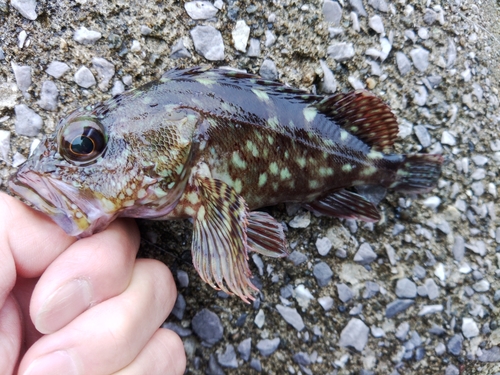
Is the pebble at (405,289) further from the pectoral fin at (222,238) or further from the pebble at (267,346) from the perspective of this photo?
the pectoral fin at (222,238)

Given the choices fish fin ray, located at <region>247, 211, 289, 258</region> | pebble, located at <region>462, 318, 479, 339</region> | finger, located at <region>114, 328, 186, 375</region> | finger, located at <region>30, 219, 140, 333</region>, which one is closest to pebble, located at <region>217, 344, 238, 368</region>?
finger, located at <region>114, 328, 186, 375</region>

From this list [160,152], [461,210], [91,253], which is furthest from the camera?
[461,210]

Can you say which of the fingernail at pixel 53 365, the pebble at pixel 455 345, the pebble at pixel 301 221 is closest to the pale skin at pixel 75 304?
the fingernail at pixel 53 365

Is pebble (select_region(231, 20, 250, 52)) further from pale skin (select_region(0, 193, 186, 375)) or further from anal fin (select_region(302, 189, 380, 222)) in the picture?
pale skin (select_region(0, 193, 186, 375))

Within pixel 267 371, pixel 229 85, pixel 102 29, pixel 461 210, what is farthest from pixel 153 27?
pixel 461 210

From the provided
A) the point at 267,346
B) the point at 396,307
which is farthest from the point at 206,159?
the point at 396,307

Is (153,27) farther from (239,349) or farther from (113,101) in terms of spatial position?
(239,349)
